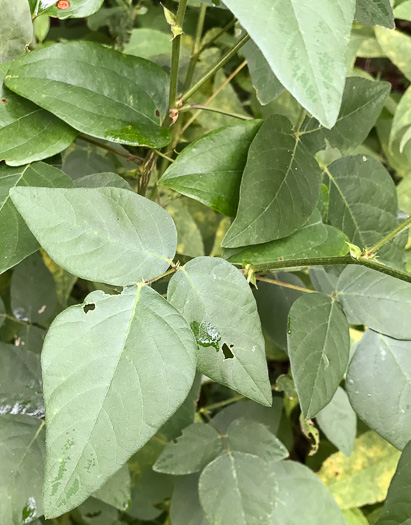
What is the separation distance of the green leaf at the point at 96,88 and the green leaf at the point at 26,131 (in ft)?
0.10

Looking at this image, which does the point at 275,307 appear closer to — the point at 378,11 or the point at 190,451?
the point at 190,451

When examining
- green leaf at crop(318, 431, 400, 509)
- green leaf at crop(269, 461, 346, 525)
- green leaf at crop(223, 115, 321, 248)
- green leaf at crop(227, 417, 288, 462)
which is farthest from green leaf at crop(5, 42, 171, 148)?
green leaf at crop(318, 431, 400, 509)

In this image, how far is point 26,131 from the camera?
0.48 m

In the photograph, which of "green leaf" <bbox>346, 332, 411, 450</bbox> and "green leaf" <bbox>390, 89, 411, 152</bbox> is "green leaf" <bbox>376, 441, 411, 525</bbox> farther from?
"green leaf" <bbox>390, 89, 411, 152</bbox>

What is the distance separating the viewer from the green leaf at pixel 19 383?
1.79ft

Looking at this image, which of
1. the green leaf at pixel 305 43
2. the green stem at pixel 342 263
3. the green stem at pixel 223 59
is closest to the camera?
the green leaf at pixel 305 43

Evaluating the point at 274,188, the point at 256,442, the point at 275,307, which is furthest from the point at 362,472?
the point at 274,188

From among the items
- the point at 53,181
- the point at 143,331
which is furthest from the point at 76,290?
the point at 143,331

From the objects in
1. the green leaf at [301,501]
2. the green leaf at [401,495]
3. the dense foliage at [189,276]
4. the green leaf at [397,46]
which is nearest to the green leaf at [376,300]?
the dense foliage at [189,276]

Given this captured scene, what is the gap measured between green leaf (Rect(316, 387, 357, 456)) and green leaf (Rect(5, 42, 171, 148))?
0.51 metres

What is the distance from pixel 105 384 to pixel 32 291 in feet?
1.29

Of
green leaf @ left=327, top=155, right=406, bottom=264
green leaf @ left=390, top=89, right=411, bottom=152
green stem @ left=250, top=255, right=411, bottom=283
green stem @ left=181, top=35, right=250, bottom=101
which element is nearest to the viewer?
green stem @ left=250, top=255, right=411, bottom=283

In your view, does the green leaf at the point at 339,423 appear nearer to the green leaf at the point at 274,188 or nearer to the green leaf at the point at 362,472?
the green leaf at the point at 362,472

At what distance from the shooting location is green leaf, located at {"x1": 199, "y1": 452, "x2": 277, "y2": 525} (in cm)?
59
